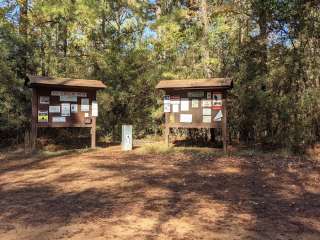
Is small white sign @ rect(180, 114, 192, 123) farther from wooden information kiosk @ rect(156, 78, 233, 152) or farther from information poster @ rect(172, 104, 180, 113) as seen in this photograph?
information poster @ rect(172, 104, 180, 113)

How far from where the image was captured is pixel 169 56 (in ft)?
57.7

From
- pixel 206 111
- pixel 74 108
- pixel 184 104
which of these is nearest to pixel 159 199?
pixel 206 111

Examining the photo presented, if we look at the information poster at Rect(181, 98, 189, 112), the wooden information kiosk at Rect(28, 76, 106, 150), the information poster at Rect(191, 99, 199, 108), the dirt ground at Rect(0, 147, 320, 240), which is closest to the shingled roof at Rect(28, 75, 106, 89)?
the wooden information kiosk at Rect(28, 76, 106, 150)

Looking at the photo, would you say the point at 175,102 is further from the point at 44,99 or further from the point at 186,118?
the point at 44,99

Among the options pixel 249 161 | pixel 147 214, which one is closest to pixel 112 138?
pixel 249 161

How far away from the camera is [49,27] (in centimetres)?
1627

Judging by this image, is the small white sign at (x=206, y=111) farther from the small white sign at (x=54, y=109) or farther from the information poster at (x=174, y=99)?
the small white sign at (x=54, y=109)

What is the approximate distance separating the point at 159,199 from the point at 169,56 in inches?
493

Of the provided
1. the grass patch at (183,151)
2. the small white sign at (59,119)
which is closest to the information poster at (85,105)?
the small white sign at (59,119)

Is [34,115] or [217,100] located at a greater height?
[217,100]

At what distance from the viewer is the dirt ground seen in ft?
14.1

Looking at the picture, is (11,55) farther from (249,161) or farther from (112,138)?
(249,161)

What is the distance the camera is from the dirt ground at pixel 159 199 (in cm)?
430

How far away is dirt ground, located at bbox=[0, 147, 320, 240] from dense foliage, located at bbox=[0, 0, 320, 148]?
280 centimetres
